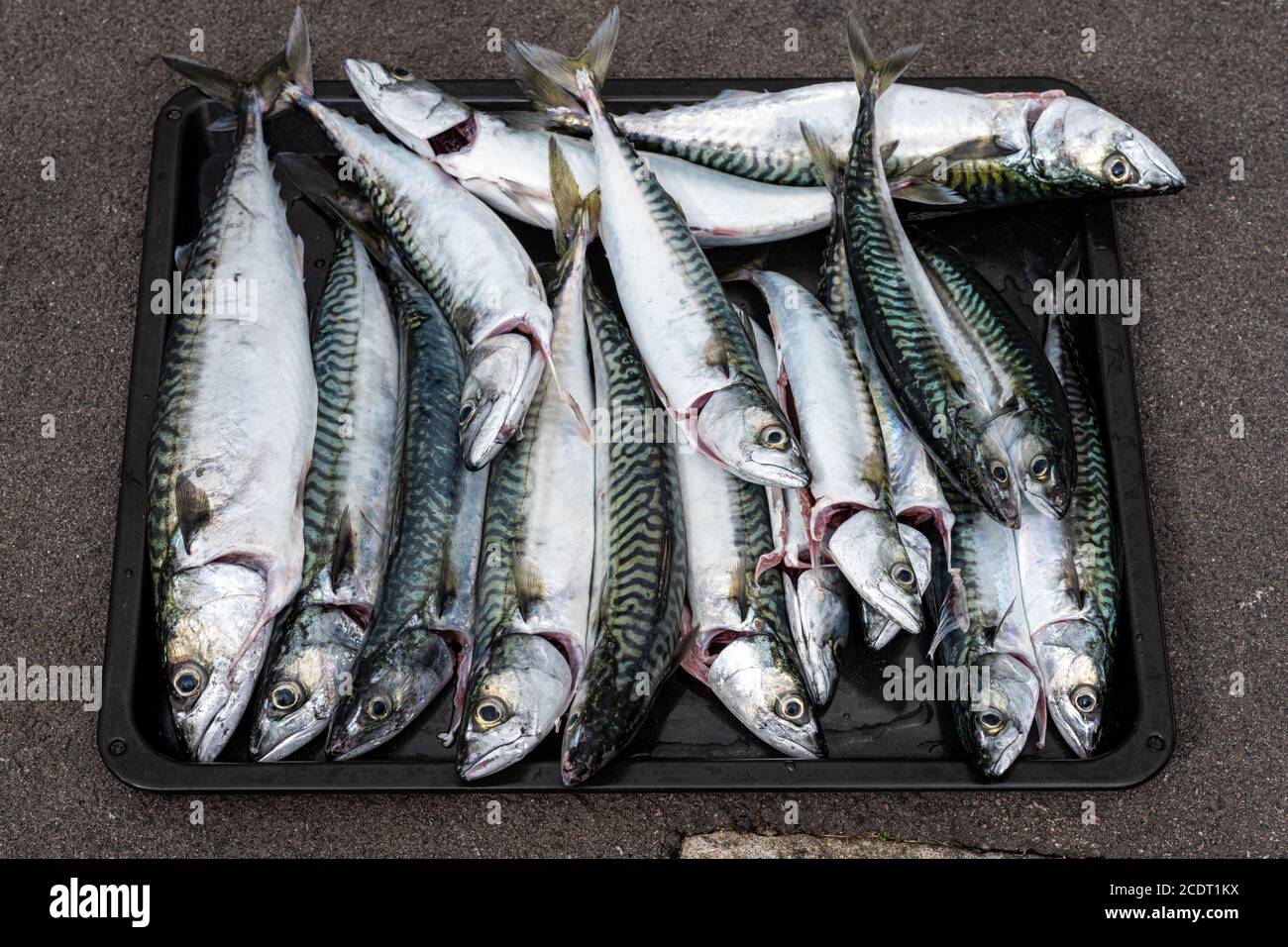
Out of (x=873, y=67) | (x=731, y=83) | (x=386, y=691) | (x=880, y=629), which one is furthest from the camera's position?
(x=731, y=83)

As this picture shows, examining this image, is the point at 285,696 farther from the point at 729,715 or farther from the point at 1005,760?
the point at 1005,760

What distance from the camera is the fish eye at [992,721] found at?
3.15 m

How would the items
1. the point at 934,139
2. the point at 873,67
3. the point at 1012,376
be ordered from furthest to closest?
the point at 934,139, the point at 873,67, the point at 1012,376

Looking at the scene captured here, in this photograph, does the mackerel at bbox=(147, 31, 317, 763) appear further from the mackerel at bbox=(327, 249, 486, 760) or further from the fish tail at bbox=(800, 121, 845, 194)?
the fish tail at bbox=(800, 121, 845, 194)

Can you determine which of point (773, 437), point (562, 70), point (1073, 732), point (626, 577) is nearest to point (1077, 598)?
point (1073, 732)

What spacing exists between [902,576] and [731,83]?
2.08 m

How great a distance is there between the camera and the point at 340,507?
3328 millimetres

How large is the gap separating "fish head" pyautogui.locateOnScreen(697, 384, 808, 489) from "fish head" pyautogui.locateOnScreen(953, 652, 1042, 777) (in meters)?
0.82

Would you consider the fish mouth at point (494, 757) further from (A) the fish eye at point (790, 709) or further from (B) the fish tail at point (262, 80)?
(B) the fish tail at point (262, 80)

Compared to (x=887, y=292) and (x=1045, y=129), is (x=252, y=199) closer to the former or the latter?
(x=887, y=292)

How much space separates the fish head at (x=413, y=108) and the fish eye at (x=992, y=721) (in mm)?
2574

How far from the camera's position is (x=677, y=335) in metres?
3.33

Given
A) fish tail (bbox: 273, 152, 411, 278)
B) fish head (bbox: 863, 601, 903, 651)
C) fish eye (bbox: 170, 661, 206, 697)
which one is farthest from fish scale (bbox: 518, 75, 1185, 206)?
fish eye (bbox: 170, 661, 206, 697)

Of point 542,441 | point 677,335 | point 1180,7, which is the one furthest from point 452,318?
point 1180,7
